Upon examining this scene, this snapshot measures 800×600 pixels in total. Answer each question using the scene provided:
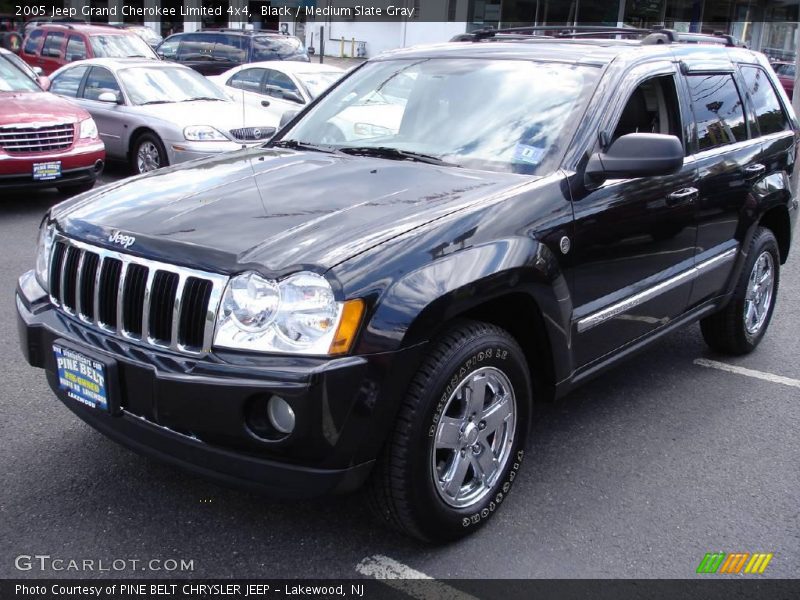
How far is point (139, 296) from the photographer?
2873mm

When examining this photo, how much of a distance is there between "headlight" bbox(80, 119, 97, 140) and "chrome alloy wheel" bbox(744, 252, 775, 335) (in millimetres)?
6991

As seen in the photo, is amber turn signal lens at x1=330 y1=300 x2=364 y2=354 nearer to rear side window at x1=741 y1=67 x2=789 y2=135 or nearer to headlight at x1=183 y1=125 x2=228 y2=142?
rear side window at x1=741 y1=67 x2=789 y2=135

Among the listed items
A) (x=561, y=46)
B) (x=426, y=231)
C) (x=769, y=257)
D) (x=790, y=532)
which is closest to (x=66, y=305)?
(x=426, y=231)

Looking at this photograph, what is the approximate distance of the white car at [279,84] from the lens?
11797mm

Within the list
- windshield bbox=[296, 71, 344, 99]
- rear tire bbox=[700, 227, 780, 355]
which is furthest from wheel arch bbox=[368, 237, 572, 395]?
windshield bbox=[296, 71, 344, 99]

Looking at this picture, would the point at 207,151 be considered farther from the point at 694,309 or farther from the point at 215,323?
the point at 215,323

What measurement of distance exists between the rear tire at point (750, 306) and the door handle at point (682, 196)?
963mm

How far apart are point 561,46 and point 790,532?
8.07 ft

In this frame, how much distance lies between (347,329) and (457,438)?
2.33 feet

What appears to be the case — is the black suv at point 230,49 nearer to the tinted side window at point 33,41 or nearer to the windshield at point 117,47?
the windshield at point 117,47

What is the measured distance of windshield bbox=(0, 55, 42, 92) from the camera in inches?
365

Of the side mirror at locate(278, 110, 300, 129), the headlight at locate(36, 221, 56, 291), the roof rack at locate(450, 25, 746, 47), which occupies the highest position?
the roof rack at locate(450, 25, 746, 47)

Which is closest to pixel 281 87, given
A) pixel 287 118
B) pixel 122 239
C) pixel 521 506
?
pixel 287 118

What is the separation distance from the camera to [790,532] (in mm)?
3352
